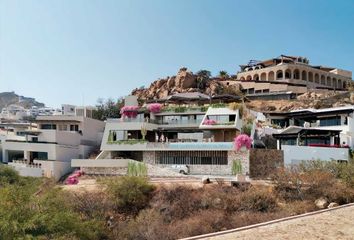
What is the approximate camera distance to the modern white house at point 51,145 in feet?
130

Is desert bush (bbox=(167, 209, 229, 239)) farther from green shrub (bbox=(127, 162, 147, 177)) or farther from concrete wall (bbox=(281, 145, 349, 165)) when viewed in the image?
green shrub (bbox=(127, 162, 147, 177))

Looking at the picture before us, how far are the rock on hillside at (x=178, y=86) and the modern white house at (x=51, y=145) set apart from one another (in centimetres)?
2486

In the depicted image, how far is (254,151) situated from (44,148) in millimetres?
20873

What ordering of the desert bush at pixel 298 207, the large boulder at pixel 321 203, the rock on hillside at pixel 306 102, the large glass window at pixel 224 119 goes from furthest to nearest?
the rock on hillside at pixel 306 102
the large glass window at pixel 224 119
the large boulder at pixel 321 203
the desert bush at pixel 298 207

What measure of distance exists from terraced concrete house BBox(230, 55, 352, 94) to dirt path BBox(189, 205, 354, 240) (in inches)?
2044

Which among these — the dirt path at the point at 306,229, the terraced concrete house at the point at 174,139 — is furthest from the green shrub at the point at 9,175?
the dirt path at the point at 306,229

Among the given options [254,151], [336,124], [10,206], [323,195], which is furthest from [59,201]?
[336,124]

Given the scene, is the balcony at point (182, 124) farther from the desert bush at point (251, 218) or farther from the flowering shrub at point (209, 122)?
the desert bush at point (251, 218)

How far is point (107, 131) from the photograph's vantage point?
4166 cm

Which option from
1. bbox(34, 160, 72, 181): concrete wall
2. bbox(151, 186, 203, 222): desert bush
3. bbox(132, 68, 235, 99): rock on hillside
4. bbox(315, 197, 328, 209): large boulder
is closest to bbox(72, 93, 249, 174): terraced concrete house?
bbox(34, 160, 72, 181): concrete wall

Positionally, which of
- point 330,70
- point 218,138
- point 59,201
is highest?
point 330,70

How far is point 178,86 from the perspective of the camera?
236ft

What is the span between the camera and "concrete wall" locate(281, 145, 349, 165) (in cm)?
3375

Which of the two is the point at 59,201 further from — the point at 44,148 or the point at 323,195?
the point at 44,148
